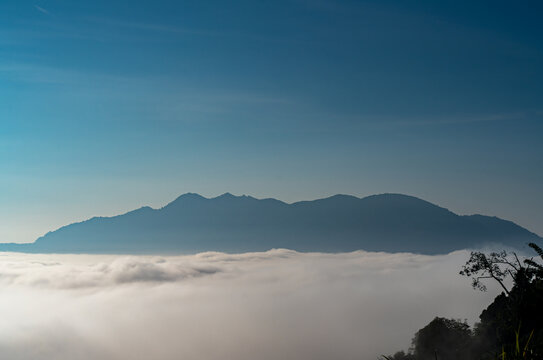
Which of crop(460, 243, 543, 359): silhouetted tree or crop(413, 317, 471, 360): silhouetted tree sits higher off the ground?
crop(460, 243, 543, 359): silhouetted tree

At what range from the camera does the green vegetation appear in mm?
43719

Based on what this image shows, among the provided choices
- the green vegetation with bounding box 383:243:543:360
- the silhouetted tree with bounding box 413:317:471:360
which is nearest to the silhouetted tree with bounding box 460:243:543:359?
the green vegetation with bounding box 383:243:543:360

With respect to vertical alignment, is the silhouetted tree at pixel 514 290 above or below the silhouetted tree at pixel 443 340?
above

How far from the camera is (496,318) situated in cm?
5562

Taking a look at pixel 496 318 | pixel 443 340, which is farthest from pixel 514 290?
pixel 443 340

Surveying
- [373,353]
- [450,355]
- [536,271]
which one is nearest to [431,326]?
[450,355]

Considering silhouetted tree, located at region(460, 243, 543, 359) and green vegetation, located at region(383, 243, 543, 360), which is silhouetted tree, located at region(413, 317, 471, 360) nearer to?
green vegetation, located at region(383, 243, 543, 360)

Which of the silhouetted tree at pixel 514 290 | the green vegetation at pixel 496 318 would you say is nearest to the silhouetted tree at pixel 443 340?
the green vegetation at pixel 496 318

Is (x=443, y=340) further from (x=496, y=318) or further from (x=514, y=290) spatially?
(x=514, y=290)

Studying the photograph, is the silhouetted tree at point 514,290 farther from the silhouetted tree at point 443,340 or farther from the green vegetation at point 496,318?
the silhouetted tree at point 443,340

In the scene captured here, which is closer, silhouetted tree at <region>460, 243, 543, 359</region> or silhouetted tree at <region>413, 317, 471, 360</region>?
silhouetted tree at <region>460, 243, 543, 359</region>

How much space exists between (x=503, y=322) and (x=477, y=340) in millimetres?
13568

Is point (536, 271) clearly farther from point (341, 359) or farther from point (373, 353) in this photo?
point (341, 359)

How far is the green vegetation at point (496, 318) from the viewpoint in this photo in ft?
143
